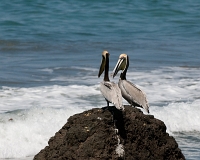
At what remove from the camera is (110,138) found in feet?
23.7

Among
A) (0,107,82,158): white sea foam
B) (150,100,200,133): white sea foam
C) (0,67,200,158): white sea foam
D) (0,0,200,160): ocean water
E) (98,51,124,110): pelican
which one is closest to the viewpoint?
(98,51,124,110): pelican

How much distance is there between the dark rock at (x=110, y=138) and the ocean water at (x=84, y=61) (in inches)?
94.5

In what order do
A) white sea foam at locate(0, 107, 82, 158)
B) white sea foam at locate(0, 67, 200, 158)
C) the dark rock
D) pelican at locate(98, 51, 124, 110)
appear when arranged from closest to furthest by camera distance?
the dark rock, pelican at locate(98, 51, 124, 110), white sea foam at locate(0, 107, 82, 158), white sea foam at locate(0, 67, 200, 158)

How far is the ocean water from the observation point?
11570mm

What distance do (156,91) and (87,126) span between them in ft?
25.1

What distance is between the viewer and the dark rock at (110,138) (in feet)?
23.6

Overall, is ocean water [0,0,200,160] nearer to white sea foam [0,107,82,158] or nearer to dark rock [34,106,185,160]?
white sea foam [0,107,82,158]

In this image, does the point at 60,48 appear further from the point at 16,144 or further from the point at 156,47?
the point at 16,144

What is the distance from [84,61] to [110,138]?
1147 centimetres

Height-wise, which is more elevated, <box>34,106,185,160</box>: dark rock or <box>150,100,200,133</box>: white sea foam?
<box>34,106,185,160</box>: dark rock

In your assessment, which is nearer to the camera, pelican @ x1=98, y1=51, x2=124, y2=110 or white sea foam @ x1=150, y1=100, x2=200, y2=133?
pelican @ x1=98, y1=51, x2=124, y2=110

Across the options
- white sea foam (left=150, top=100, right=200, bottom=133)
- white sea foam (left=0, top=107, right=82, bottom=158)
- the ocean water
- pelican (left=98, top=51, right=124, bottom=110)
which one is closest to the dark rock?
pelican (left=98, top=51, right=124, bottom=110)

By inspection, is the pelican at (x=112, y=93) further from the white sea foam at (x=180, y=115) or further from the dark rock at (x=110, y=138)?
the white sea foam at (x=180, y=115)

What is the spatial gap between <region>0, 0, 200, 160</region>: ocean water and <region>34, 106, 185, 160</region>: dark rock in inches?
94.5
